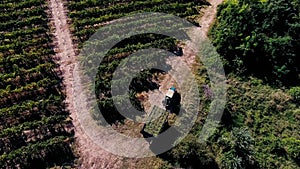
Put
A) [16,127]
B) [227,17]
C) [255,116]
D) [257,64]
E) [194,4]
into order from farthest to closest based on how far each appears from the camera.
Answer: [194,4] < [227,17] < [257,64] < [255,116] < [16,127]

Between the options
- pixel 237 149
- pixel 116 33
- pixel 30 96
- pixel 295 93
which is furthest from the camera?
pixel 116 33

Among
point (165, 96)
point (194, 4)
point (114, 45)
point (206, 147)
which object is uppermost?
point (194, 4)

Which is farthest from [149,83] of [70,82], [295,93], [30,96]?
[295,93]

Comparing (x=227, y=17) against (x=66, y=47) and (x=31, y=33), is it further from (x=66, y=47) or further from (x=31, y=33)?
(x=31, y=33)

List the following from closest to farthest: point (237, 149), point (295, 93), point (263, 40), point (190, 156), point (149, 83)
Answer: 1. point (190, 156)
2. point (237, 149)
3. point (295, 93)
4. point (149, 83)
5. point (263, 40)

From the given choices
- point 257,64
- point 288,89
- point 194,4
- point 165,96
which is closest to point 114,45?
point 165,96

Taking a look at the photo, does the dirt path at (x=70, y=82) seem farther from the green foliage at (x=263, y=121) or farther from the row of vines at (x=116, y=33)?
the green foliage at (x=263, y=121)

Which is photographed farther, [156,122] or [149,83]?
[149,83]

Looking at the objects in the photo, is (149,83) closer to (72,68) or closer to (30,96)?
(72,68)

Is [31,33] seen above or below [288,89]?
→ above
